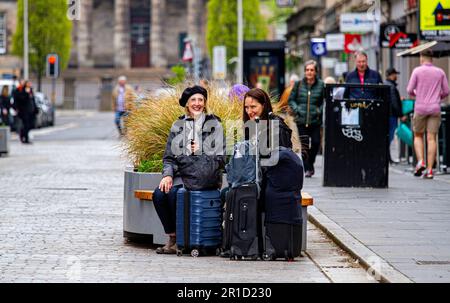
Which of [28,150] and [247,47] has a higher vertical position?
[247,47]

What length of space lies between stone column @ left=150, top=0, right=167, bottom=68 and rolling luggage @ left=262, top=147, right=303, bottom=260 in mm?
95554

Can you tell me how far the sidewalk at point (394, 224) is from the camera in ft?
35.8

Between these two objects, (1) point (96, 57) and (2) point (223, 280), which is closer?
(2) point (223, 280)

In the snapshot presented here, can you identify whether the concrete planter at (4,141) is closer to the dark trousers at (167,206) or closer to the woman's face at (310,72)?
the woman's face at (310,72)

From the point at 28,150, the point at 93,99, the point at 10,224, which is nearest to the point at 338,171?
the point at 10,224

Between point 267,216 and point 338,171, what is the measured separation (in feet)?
24.4

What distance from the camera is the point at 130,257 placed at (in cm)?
1210

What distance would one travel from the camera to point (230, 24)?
92.4 m

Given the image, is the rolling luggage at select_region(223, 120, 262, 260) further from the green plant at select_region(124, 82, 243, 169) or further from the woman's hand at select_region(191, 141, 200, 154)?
the green plant at select_region(124, 82, 243, 169)

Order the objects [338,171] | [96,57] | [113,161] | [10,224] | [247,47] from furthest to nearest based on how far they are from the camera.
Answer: [96,57] → [247,47] → [113,161] → [338,171] → [10,224]

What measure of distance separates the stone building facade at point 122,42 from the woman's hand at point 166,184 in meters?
87.1

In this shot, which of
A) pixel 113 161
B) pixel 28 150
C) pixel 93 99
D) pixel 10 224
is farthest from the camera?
pixel 93 99

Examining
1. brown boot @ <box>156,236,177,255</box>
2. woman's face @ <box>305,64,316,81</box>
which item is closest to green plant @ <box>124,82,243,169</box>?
brown boot @ <box>156,236,177,255</box>
